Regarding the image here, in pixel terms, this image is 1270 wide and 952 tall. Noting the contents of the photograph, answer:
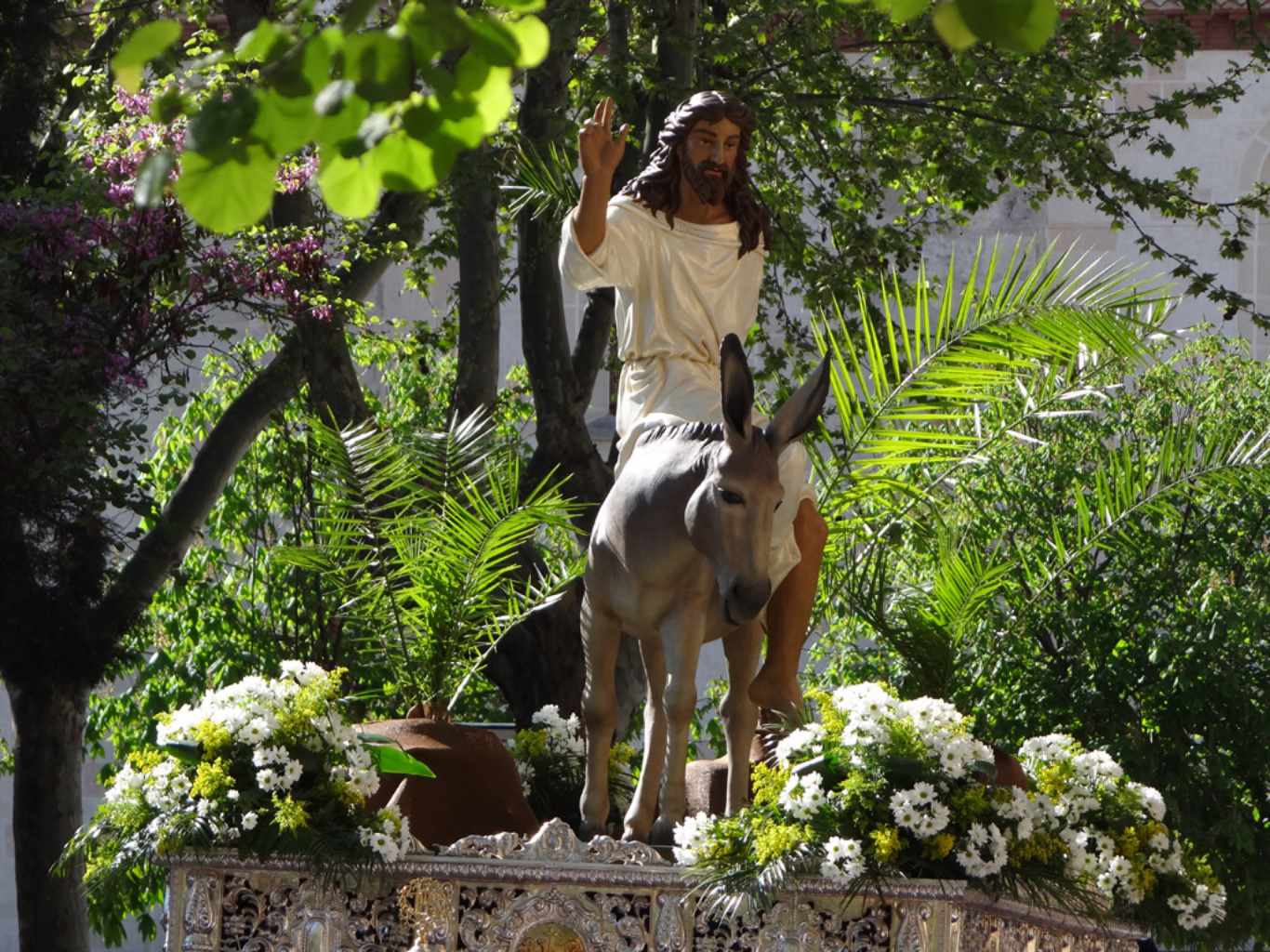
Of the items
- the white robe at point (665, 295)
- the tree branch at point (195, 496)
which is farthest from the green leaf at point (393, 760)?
the tree branch at point (195, 496)

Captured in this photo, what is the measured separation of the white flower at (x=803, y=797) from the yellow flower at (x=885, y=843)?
202 mm

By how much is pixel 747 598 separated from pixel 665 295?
5.54 feet

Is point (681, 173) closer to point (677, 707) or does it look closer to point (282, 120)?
point (677, 707)

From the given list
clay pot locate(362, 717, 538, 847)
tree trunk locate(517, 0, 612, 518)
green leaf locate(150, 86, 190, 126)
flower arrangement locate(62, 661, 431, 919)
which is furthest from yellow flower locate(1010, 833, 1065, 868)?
tree trunk locate(517, 0, 612, 518)

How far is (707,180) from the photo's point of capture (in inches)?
A: 328

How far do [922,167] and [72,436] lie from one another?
6.29m

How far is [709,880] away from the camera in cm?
733

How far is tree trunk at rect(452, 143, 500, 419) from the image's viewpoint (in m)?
14.9

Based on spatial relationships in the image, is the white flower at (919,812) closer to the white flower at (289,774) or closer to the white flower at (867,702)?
the white flower at (867,702)

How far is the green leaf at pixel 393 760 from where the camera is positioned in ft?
25.9

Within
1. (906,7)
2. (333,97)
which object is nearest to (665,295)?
(906,7)

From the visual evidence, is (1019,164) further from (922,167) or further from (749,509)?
(749,509)

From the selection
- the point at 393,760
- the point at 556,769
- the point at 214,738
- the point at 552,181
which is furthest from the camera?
the point at 552,181

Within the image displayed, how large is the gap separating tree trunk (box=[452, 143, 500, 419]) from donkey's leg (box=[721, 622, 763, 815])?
22.1 ft
